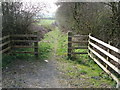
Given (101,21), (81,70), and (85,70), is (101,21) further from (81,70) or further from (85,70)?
(81,70)

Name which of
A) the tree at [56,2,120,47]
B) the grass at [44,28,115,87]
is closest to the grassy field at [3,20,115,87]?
the grass at [44,28,115,87]

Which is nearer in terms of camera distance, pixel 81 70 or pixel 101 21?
pixel 81 70

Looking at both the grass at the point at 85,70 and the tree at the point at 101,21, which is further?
the tree at the point at 101,21

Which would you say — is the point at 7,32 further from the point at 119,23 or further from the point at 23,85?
the point at 119,23

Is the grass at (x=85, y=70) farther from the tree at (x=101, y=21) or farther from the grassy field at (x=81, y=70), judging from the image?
the tree at (x=101, y=21)

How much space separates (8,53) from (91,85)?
190 inches

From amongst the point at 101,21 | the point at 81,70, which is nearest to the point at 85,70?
the point at 81,70

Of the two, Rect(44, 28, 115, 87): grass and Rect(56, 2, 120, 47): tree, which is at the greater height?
Rect(56, 2, 120, 47): tree

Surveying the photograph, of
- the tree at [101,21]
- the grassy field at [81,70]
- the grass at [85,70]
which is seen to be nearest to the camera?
the grassy field at [81,70]

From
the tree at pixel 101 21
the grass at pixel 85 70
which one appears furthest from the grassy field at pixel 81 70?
the tree at pixel 101 21

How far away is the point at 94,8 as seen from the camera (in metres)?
10.6

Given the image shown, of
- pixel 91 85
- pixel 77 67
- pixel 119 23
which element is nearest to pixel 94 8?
pixel 119 23

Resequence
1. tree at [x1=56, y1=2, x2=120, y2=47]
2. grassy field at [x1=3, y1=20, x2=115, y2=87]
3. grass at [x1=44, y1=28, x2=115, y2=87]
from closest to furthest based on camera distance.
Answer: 1. grassy field at [x1=3, y1=20, x2=115, y2=87]
2. grass at [x1=44, y1=28, x2=115, y2=87]
3. tree at [x1=56, y1=2, x2=120, y2=47]

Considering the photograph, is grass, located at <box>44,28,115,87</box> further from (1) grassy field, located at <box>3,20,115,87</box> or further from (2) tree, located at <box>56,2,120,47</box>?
(2) tree, located at <box>56,2,120,47</box>
